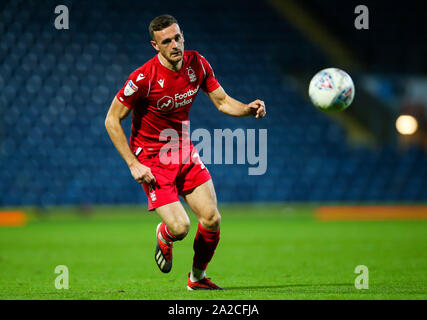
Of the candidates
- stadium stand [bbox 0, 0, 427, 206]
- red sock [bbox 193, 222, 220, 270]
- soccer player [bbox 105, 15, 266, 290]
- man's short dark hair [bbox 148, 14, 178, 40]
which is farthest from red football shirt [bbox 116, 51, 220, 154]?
stadium stand [bbox 0, 0, 427, 206]

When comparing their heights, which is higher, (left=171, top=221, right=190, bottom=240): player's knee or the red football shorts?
the red football shorts

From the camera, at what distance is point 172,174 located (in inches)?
231

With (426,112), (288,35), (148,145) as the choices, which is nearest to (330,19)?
(288,35)

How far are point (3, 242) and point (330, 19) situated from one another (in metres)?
15.4

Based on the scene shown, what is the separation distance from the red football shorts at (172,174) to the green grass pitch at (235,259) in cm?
89

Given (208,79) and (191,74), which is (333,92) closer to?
(208,79)

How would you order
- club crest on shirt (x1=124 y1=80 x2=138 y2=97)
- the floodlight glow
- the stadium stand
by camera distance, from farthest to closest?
the floodlight glow, the stadium stand, club crest on shirt (x1=124 y1=80 x2=138 y2=97)

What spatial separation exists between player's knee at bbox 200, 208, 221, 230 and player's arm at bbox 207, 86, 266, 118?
3.09 ft

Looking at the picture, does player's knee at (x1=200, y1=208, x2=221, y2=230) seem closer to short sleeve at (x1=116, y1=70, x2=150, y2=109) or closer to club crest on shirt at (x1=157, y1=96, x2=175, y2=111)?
club crest on shirt at (x1=157, y1=96, x2=175, y2=111)

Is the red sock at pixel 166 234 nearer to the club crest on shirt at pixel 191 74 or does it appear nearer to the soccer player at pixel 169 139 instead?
the soccer player at pixel 169 139

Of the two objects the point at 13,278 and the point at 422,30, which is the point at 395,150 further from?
the point at 13,278

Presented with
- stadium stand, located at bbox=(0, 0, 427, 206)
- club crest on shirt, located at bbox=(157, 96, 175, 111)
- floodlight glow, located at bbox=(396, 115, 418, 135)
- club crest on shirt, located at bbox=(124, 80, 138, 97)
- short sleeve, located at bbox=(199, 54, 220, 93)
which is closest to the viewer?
club crest on shirt, located at bbox=(124, 80, 138, 97)

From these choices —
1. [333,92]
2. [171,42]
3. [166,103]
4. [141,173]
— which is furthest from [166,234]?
[333,92]

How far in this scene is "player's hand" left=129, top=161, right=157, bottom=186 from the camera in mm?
5535
